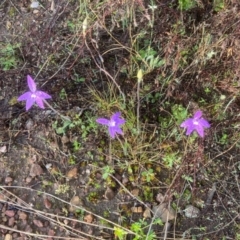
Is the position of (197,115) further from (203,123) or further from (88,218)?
(88,218)

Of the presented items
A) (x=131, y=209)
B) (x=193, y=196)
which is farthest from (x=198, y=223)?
(x=131, y=209)

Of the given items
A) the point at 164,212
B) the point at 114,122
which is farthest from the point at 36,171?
the point at 164,212

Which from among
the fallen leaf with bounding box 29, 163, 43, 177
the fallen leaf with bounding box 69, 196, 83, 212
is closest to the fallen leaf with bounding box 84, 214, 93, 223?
the fallen leaf with bounding box 69, 196, 83, 212

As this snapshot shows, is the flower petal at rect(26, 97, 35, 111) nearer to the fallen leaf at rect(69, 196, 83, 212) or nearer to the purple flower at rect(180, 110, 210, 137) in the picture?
the fallen leaf at rect(69, 196, 83, 212)

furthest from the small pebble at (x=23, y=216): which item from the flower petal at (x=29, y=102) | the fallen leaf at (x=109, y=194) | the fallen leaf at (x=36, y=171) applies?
the flower petal at (x=29, y=102)

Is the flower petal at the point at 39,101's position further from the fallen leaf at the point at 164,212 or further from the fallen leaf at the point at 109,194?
the fallen leaf at the point at 164,212

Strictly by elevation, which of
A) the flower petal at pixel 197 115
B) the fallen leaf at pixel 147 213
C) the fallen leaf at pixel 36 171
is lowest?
the fallen leaf at pixel 147 213

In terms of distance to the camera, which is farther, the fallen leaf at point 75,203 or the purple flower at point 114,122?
the fallen leaf at point 75,203

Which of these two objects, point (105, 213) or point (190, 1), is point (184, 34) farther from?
point (105, 213)

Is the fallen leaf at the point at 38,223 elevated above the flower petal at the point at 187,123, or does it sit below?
below

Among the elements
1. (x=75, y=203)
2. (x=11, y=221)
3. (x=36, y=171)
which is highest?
(x=36, y=171)

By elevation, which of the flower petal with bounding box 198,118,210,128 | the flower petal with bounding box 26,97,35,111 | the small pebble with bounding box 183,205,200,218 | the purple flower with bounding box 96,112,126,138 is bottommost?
the small pebble with bounding box 183,205,200,218
